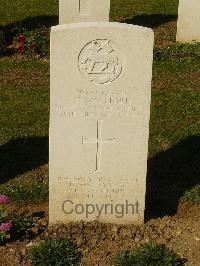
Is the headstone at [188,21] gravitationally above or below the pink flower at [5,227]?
above

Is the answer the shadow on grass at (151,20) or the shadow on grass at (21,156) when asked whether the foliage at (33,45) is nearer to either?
the shadow on grass at (151,20)

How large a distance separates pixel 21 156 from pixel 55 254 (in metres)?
2.53

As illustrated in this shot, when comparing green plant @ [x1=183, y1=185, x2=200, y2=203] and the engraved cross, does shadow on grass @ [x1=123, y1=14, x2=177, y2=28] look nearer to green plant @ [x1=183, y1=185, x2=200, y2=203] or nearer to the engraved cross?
green plant @ [x1=183, y1=185, x2=200, y2=203]

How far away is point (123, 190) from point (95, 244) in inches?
26.2

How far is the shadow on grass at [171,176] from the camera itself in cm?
728

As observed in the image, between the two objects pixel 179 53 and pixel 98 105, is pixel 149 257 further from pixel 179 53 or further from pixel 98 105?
pixel 179 53

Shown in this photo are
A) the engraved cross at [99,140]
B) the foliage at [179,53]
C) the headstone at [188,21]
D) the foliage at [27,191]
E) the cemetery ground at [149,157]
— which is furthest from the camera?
the headstone at [188,21]

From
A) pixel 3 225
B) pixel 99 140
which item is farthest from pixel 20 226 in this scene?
pixel 99 140

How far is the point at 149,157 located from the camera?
8.45m

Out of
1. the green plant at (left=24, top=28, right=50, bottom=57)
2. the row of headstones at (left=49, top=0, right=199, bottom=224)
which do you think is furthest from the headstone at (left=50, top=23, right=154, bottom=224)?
the green plant at (left=24, top=28, right=50, bottom=57)

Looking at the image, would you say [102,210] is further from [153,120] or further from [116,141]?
[153,120]

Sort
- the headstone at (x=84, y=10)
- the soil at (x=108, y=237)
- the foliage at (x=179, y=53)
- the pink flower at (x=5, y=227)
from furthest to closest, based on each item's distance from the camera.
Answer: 1. the headstone at (x=84, y=10)
2. the foliage at (x=179, y=53)
3. the soil at (x=108, y=237)
4. the pink flower at (x=5, y=227)

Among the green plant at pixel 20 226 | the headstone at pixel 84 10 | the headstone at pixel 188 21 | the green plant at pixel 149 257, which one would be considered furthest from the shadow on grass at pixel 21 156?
the headstone at pixel 188 21

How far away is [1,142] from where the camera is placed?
8.77 metres
